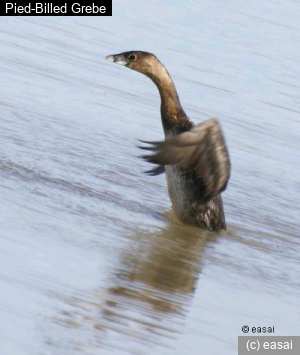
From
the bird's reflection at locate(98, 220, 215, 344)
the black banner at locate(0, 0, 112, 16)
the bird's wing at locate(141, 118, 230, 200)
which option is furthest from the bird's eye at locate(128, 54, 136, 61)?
the black banner at locate(0, 0, 112, 16)

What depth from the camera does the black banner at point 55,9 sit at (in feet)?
50.6

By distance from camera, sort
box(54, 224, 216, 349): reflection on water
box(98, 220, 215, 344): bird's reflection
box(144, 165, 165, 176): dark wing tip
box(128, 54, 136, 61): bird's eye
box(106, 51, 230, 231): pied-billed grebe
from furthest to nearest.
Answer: box(144, 165, 165, 176): dark wing tip
box(128, 54, 136, 61): bird's eye
box(106, 51, 230, 231): pied-billed grebe
box(98, 220, 215, 344): bird's reflection
box(54, 224, 216, 349): reflection on water

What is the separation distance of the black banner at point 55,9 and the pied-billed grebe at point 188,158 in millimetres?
4908

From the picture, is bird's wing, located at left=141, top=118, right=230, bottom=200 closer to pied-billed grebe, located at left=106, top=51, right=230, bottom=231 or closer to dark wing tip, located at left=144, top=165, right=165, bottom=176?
pied-billed grebe, located at left=106, top=51, right=230, bottom=231

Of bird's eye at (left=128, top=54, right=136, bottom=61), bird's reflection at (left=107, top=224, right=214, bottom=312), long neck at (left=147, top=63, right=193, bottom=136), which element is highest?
bird's eye at (left=128, top=54, right=136, bottom=61)

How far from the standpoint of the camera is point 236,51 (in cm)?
1585

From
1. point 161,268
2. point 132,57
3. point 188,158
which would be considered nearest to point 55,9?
point 132,57

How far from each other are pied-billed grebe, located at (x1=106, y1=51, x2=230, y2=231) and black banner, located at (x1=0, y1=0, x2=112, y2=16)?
4908 mm

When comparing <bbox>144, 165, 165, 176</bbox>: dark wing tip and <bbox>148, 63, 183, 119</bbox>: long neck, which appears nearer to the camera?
<bbox>148, 63, 183, 119</bbox>: long neck

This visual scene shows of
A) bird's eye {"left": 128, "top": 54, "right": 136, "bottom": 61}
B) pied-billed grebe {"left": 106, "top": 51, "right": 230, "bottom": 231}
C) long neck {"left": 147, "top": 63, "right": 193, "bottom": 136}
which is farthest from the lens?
bird's eye {"left": 128, "top": 54, "right": 136, "bottom": 61}

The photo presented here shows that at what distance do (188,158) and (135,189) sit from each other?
1.14 meters

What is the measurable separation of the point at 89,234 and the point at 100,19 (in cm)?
766

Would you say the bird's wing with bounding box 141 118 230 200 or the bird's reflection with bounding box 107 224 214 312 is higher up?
the bird's wing with bounding box 141 118 230 200

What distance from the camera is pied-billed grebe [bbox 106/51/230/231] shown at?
939 cm
